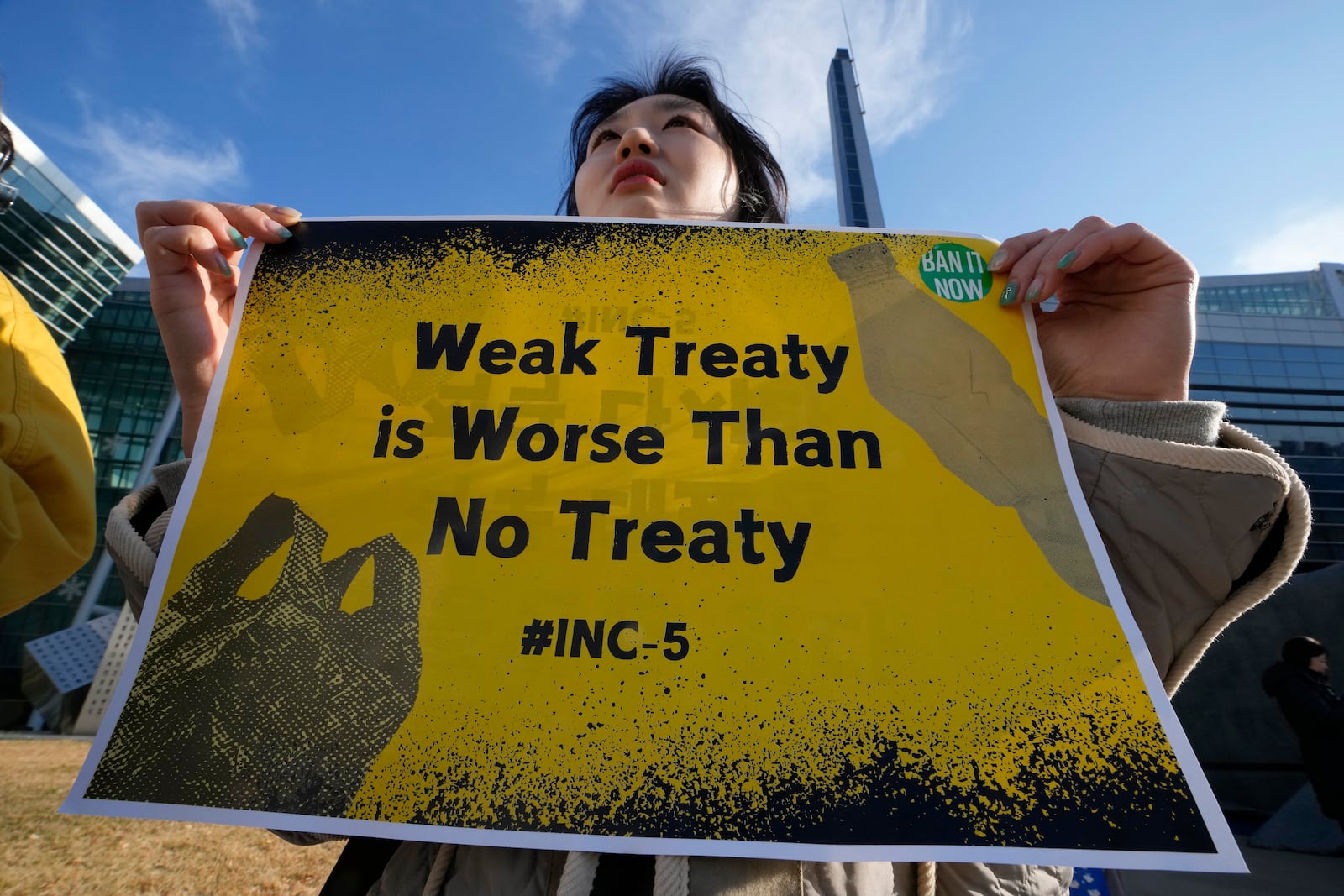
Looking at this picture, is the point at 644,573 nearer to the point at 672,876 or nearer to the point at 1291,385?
the point at 672,876

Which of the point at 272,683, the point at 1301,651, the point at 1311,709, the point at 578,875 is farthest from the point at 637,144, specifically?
the point at 1301,651

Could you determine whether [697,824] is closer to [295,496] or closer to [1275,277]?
[295,496]

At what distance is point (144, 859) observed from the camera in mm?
2621

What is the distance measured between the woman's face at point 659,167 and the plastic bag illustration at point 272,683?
2.60 ft

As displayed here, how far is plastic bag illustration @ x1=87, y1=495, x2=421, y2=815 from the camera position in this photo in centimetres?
65

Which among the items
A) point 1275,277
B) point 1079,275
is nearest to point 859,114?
point 1275,277

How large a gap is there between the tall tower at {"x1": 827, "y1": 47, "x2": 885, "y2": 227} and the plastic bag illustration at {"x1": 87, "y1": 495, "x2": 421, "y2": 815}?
18576 millimetres

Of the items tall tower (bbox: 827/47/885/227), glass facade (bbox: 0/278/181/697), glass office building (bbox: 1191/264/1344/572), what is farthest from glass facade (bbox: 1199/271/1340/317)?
glass facade (bbox: 0/278/181/697)

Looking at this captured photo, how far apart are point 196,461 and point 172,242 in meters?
0.33

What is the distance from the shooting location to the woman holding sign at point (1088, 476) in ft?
2.15

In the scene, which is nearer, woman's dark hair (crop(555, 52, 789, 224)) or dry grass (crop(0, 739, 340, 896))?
woman's dark hair (crop(555, 52, 789, 224))

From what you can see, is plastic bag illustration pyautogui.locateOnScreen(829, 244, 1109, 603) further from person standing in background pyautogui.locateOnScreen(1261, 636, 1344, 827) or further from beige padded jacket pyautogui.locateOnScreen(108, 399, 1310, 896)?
person standing in background pyautogui.locateOnScreen(1261, 636, 1344, 827)

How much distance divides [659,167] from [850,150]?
2137 cm

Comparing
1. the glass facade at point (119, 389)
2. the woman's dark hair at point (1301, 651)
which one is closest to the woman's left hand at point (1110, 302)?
the woman's dark hair at point (1301, 651)
